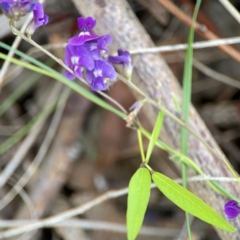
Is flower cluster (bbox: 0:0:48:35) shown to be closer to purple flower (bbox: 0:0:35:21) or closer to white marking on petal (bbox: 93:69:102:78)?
purple flower (bbox: 0:0:35:21)

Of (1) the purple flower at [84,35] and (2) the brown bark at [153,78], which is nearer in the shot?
(1) the purple flower at [84,35]

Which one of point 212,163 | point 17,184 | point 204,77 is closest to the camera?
point 212,163

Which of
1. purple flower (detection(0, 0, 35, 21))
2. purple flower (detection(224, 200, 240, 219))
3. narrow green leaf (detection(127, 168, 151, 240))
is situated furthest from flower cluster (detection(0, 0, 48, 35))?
purple flower (detection(224, 200, 240, 219))

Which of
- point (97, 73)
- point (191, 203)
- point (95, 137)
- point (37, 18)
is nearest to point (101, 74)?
point (97, 73)

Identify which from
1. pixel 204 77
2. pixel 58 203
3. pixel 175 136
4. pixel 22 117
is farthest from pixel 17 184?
pixel 204 77

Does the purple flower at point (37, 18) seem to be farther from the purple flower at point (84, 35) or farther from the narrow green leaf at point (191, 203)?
the narrow green leaf at point (191, 203)

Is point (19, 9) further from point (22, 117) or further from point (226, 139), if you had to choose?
point (226, 139)

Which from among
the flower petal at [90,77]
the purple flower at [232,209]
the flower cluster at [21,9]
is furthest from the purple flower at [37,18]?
the purple flower at [232,209]
